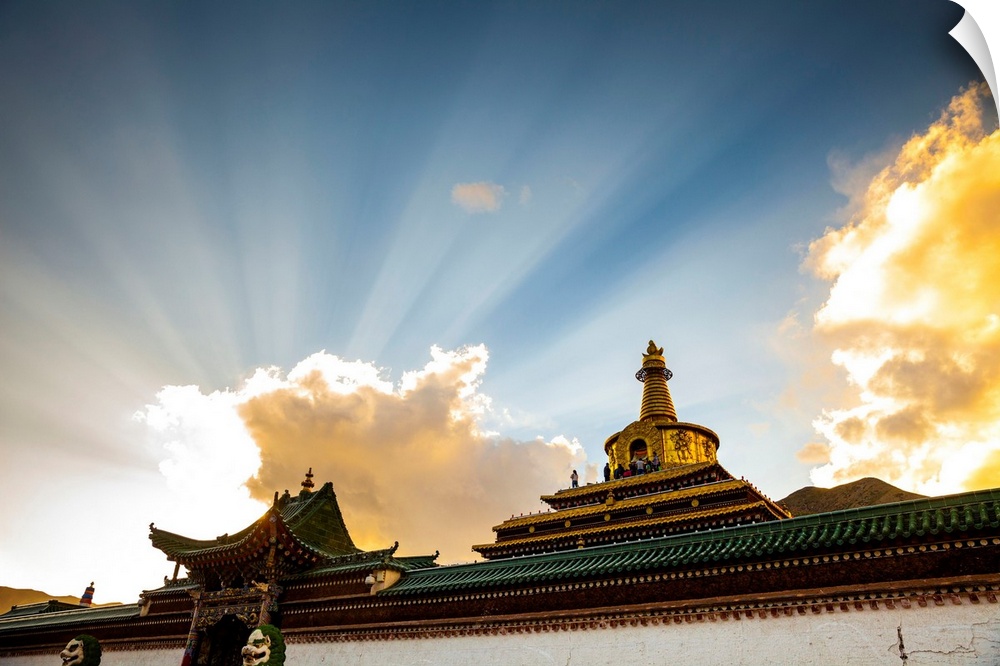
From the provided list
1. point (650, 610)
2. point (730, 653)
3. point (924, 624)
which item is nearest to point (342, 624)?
point (650, 610)

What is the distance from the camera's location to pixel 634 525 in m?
23.2

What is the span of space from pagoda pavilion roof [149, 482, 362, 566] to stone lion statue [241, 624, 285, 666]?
616cm

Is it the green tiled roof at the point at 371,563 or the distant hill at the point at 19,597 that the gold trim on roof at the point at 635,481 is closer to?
the green tiled roof at the point at 371,563

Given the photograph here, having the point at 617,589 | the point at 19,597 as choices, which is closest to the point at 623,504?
the point at 617,589

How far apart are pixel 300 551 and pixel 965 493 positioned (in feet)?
65.1

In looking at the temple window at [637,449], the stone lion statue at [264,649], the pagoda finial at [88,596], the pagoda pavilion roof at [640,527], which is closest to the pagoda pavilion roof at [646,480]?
the pagoda pavilion roof at [640,527]

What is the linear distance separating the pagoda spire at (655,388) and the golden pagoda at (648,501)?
0.14 meters

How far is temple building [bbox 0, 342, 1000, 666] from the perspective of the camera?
11242 millimetres

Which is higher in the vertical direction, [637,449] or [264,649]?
[637,449]

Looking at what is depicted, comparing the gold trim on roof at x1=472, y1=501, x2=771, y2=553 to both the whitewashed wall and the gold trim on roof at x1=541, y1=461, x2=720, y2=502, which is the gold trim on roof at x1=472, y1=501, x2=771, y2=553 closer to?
the gold trim on roof at x1=541, y1=461, x2=720, y2=502

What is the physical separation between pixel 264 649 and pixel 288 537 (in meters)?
6.70

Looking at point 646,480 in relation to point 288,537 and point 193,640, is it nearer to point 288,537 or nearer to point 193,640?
point 288,537

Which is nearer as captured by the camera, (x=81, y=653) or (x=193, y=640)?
(x=81, y=653)

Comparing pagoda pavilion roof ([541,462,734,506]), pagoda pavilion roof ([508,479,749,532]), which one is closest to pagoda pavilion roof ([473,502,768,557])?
pagoda pavilion roof ([508,479,749,532])
